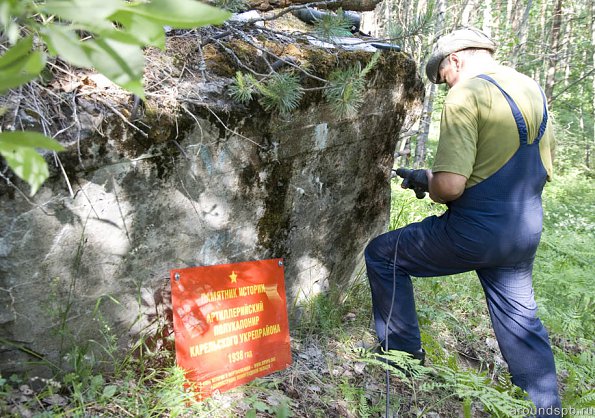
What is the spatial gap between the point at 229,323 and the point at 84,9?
2387 mm

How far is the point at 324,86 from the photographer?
2928 millimetres

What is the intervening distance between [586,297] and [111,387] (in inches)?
172

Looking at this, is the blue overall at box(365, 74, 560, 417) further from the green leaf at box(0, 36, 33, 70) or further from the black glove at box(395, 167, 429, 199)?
the green leaf at box(0, 36, 33, 70)

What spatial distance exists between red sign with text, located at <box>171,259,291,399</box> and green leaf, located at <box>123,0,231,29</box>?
7.08 feet

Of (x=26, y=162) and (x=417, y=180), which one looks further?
(x=417, y=180)

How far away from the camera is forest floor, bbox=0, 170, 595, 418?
2.24 m

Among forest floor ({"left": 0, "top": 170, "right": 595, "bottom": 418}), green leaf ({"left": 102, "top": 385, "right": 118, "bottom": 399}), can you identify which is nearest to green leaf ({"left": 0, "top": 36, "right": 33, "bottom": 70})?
forest floor ({"left": 0, "top": 170, "right": 595, "bottom": 418})

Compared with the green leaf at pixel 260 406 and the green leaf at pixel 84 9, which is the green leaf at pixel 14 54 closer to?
the green leaf at pixel 84 9

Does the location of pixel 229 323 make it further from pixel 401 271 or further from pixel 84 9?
pixel 84 9

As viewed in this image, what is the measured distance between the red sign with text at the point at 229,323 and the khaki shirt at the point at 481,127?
4.06ft

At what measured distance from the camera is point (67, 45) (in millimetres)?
514

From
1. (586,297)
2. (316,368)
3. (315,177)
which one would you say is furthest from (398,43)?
(586,297)

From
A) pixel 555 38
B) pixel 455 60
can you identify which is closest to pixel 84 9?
pixel 455 60

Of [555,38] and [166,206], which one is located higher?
[555,38]
